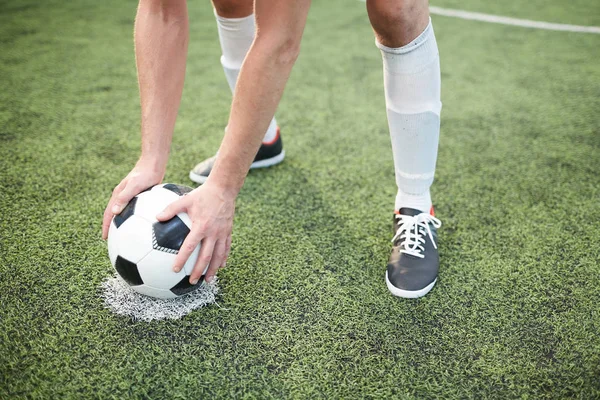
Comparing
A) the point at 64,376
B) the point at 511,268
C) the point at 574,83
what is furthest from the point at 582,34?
the point at 64,376

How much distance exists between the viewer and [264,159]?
1.90 meters

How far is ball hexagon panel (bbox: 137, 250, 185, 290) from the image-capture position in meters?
1.12

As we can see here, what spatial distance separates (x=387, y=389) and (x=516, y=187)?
1055mm

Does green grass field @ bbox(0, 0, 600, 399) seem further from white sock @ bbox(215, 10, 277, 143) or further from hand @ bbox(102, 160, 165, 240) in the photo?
white sock @ bbox(215, 10, 277, 143)

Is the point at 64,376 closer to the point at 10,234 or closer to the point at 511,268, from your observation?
the point at 10,234

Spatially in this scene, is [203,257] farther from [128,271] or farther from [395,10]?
[395,10]

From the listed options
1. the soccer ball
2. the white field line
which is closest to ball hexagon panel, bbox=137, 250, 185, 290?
the soccer ball

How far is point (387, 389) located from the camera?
1.06 metres

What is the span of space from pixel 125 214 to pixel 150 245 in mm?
114

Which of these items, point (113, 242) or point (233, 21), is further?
point (233, 21)

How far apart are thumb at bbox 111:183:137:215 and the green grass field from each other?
Result: 248 mm

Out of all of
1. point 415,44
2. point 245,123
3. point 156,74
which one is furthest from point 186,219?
point 415,44

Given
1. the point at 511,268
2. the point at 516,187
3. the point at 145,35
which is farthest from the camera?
the point at 516,187

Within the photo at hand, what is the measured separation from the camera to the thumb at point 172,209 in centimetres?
110
